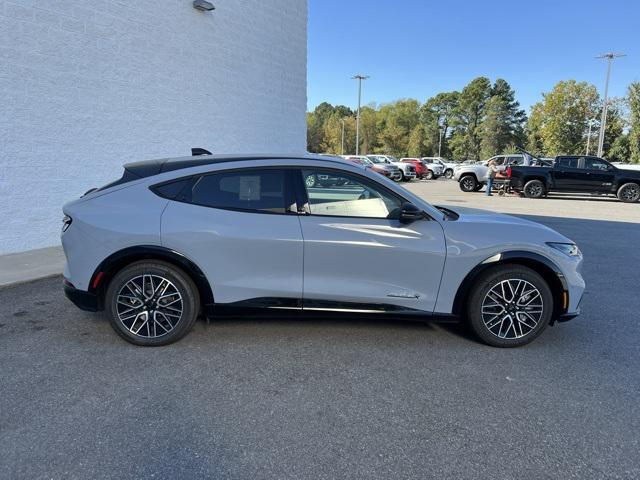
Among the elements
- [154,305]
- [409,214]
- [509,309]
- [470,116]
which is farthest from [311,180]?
[470,116]

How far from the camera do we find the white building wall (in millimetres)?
6516

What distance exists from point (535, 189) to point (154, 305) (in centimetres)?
1896

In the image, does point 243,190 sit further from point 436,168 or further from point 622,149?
point 622,149

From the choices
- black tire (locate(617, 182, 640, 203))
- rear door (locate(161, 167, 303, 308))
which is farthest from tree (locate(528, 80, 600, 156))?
rear door (locate(161, 167, 303, 308))

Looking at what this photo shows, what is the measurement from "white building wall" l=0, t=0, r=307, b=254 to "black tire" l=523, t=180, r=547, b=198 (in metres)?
13.1

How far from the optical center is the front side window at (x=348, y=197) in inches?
145

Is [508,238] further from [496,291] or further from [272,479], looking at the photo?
[272,479]

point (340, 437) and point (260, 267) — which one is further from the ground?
point (260, 267)

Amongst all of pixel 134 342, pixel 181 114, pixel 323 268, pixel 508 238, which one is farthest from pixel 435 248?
pixel 181 114

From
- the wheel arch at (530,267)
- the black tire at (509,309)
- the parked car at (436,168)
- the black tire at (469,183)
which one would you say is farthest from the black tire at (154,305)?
the parked car at (436,168)

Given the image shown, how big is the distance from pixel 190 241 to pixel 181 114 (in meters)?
6.63

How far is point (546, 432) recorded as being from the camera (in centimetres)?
262

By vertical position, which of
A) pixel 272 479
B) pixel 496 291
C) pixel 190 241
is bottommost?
pixel 272 479

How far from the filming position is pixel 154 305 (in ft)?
11.9
